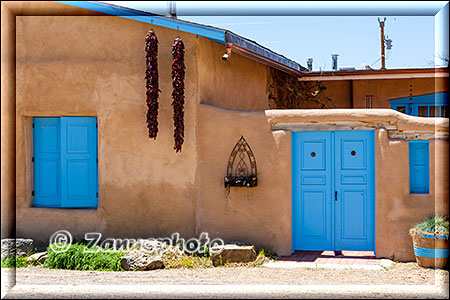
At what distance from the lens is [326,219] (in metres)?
9.13

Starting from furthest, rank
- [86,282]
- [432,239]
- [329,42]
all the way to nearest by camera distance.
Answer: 1. [329,42]
2. [432,239]
3. [86,282]

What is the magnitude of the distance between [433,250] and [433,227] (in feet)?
1.11

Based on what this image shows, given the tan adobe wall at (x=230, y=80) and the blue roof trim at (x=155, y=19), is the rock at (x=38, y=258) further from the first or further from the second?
the blue roof trim at (x=155, y=19)

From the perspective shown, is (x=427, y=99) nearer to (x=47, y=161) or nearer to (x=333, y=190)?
(x=333, y=190)

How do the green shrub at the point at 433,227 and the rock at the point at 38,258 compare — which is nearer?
the green shrub at the point at 433,227

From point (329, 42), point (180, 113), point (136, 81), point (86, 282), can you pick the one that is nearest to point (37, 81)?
point (136, 81)

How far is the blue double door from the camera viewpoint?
9.01m

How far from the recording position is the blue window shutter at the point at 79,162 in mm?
9703

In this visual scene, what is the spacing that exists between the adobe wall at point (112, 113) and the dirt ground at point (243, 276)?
4.65 ft

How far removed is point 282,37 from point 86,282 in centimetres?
1279

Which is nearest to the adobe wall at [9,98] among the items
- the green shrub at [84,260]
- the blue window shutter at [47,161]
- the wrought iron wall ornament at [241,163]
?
the blue window shutter at [47,161]

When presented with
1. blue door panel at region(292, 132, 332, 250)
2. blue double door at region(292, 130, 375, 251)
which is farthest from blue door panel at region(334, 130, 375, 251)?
blue door panel at region(292, 132, 332, 250)

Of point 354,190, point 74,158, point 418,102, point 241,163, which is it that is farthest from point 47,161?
point 418,102

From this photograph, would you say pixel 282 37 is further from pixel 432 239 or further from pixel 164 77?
pixel 432 239
